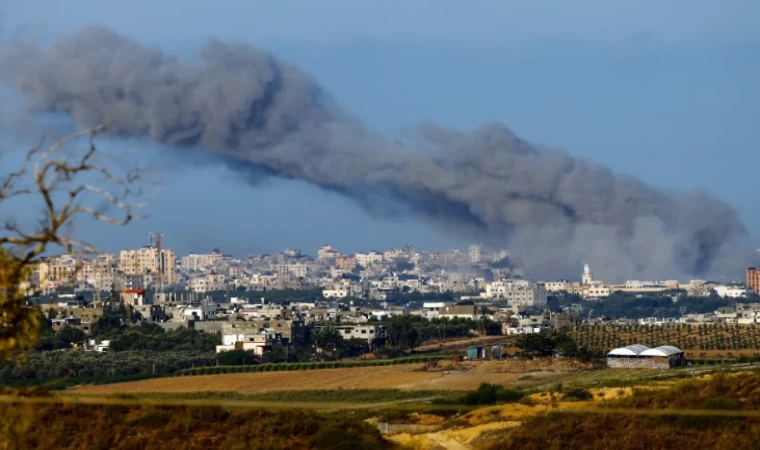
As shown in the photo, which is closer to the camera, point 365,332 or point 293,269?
point 365,332

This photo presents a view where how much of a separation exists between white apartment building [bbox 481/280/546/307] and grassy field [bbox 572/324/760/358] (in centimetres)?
5082

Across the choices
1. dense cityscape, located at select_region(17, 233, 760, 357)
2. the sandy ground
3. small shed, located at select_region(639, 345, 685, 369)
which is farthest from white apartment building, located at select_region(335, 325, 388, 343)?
small shed, located at select_region(639, 345, 685, 369)

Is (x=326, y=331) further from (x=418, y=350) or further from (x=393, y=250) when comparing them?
(x=393, y=250)

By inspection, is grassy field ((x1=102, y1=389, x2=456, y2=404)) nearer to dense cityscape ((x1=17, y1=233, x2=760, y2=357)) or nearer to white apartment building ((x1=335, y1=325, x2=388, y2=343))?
dense cityscape ((x1=17, y1=233, x2=760, y2=357))

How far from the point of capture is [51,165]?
170 inches

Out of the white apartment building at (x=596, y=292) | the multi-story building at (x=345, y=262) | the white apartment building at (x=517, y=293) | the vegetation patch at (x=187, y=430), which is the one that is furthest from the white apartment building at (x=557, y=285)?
the vegetation patch at (x=187, y=430)

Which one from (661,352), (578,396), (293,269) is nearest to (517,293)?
(293,269)

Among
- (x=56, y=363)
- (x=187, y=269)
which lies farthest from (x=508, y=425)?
(x=187, y=269)

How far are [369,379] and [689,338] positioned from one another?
17886 mm

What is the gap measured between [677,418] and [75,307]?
1853 inches

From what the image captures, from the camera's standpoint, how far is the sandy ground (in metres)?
31.3

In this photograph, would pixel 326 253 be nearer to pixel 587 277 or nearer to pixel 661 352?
pixel 587 277

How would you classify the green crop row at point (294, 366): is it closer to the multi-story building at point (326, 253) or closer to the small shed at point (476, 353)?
the small shed at point (476, 353)

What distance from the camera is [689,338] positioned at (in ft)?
157
